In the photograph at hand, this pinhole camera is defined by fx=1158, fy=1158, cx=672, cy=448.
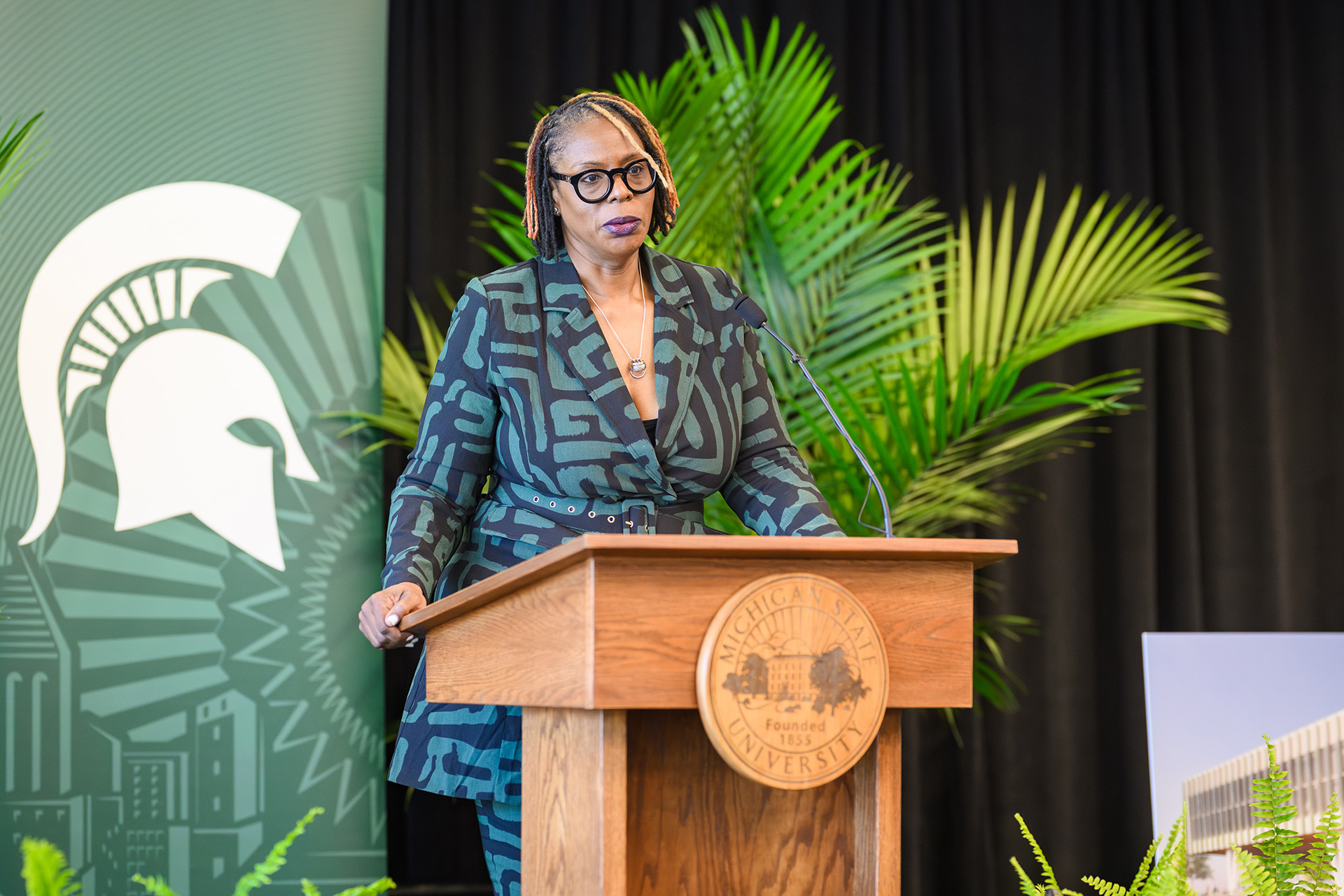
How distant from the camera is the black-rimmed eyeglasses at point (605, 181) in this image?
1.40 m

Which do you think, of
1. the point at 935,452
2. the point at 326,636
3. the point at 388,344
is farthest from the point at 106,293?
the point at 935,452

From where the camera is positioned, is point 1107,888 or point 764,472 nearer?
point 1107,888

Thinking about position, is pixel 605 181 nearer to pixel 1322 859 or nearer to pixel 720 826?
pixel 720 826

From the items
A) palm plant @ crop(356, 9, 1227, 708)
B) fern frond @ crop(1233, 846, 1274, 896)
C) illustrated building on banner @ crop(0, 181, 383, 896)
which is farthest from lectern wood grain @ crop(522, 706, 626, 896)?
illustrated building on banner @ crop(0, 181, 383, 896)

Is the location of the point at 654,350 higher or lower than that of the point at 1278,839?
higher

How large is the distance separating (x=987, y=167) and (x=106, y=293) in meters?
2.36

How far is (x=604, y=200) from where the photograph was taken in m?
1.40

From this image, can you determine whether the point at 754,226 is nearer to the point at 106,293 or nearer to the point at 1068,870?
the point at 106,293

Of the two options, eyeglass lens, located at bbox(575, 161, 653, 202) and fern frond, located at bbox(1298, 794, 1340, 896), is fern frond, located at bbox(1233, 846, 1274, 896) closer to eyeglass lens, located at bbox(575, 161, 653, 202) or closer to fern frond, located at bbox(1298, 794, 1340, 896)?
fern frond, located at bbox(1298, 794, 1340, 896)

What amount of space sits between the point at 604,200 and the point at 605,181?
24 millimetres

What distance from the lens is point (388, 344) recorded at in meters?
2.77

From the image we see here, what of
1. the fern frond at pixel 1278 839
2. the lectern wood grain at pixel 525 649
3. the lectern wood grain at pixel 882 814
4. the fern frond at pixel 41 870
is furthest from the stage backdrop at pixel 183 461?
the fern frond at pixel 1278 839

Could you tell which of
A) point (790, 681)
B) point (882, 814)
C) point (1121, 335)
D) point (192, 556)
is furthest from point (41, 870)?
point (1121, 335)

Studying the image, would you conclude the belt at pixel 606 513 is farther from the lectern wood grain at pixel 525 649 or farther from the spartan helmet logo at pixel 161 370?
the spartan helmet logo at pixel 161 370
